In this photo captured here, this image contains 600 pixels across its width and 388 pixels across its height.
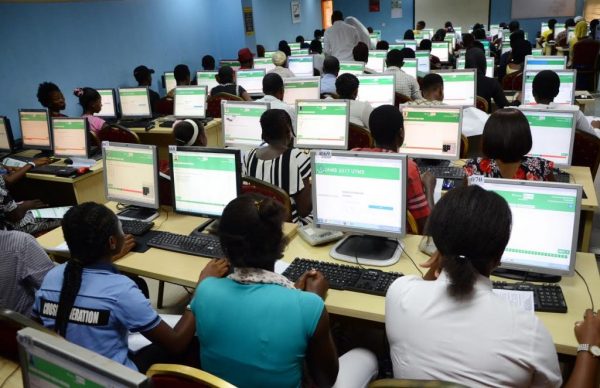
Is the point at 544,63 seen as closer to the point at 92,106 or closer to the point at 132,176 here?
the point at 132,176

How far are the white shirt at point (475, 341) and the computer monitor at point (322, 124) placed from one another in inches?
109

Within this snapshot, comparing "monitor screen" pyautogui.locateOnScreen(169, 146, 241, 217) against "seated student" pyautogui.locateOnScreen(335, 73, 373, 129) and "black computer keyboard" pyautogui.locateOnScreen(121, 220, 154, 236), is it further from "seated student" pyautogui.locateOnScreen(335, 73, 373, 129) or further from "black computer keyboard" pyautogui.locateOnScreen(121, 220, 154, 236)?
"seated student" pyautogui.locateOnScreen(335, 73, 373, 129)

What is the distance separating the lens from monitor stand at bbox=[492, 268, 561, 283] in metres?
1.91

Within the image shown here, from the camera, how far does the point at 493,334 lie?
121 centimetres

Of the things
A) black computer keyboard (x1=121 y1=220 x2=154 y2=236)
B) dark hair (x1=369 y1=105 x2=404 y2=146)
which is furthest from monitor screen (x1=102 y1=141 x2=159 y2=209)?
dark hair (x1=369 y1=105 x2=404 y2=146)

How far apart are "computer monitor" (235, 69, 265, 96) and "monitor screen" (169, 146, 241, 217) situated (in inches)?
173

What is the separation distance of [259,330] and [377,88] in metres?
4.17

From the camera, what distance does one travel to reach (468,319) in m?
1.24

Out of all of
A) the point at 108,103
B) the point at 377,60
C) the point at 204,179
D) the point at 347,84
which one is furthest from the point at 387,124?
the point at 377,60

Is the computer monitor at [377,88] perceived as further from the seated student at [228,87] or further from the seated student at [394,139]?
the seated student at [394,139]

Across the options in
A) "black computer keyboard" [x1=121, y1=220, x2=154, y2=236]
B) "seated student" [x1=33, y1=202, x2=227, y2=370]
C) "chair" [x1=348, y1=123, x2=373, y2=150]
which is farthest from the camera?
"chair" [x1=348, y1=123, x2=373, y2=150]

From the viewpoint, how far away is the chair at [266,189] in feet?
8.51

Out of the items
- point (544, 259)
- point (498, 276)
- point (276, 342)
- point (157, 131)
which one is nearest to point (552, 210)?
point (544, 259)

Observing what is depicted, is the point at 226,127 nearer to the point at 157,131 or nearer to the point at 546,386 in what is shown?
the point at 157,131
